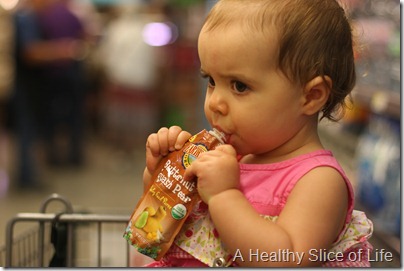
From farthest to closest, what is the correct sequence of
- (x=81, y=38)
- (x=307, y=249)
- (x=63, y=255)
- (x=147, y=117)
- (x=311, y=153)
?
(x=147, y=117) < (x=81, y=38) < (x=63, y=255) < (x=311, y=153) < (x=307, y=249)

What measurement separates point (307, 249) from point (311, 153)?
208mm

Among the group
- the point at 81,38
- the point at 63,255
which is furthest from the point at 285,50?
the point at 81,38

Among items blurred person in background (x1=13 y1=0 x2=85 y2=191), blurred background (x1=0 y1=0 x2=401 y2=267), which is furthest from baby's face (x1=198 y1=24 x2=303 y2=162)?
blurred person in background (x1=13 y1=0 x2=85 y2=191)

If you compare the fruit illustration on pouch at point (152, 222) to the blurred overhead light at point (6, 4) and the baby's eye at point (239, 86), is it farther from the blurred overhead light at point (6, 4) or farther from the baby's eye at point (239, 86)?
the blurred overhead light at point (6, 4)

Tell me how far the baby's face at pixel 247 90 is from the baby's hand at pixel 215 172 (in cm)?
8

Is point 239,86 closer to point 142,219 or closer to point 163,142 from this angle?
point 163,142

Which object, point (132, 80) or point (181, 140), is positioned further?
point (132, 80)

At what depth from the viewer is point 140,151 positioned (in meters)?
6.91

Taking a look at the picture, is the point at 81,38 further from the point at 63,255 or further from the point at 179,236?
the point at 179,236

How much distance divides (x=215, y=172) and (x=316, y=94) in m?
0.25

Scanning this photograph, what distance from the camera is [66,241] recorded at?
170 centimetres

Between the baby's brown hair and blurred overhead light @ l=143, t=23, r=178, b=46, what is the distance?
5543 mm

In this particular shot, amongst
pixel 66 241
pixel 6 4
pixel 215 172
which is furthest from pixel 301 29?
pixel 6 4

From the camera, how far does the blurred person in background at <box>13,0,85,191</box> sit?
518 cm
